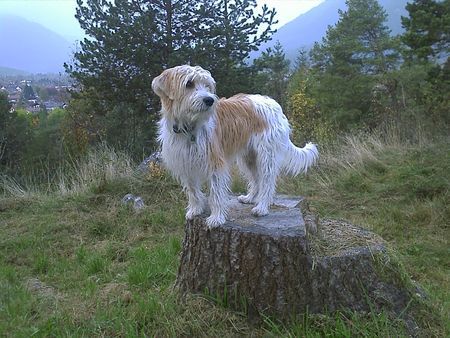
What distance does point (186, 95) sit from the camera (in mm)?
3535

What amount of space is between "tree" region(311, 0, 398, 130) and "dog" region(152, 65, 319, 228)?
57.6 feet

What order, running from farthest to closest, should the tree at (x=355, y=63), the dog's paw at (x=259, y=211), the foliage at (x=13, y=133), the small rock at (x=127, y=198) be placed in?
1. the tree at (x=355, y=63)
2. the foliage at (x=13, y=133)
3. the small rock at (x=127, y=198)
4. the dog's paw at (x=259, y=211)

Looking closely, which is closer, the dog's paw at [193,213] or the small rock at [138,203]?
the dog's paw at [193,213]

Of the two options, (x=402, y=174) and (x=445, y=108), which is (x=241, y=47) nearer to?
(x=445, y=108)

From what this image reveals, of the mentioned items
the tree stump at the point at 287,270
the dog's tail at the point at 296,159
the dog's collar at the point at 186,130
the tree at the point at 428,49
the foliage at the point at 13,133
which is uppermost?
the tree at the point at 428,49

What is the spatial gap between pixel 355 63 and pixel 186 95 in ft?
72.3

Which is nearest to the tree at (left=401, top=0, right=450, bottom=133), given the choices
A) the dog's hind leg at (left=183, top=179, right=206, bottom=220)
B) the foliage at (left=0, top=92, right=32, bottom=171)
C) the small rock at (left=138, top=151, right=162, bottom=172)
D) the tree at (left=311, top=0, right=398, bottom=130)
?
the tree at (left=311, top=0, right=398, bottom=130)

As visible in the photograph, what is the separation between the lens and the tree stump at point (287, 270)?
3479 mm

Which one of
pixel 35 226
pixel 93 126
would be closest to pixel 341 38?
pixel 93 126

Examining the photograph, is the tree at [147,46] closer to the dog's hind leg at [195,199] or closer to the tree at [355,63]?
the tree at [355,63]

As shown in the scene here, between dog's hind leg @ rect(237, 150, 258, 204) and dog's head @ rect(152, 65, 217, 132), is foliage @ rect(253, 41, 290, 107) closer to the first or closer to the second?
dog's hind leg @ rect(237, 150, 258, 204)

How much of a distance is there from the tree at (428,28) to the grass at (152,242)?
9493 millimetres

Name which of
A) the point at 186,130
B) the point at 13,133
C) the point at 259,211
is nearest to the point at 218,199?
the point at 259,211

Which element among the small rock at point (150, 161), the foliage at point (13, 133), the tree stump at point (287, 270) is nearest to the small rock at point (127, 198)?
the small rock at point (150, 161)
